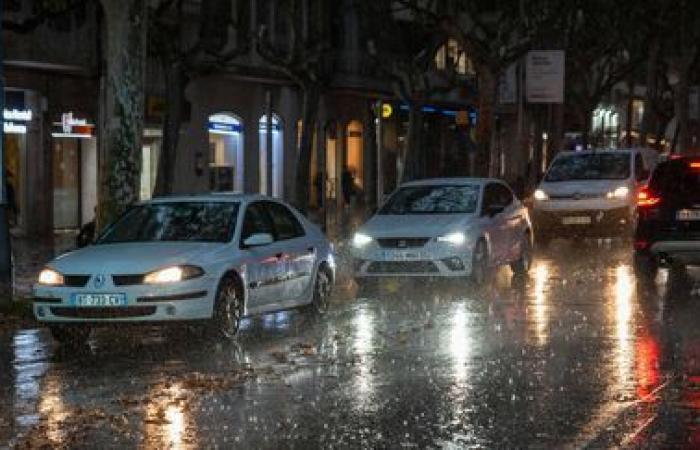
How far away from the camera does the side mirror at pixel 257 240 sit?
12.4 metres

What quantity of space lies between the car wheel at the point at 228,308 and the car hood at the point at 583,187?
14579 millimetres

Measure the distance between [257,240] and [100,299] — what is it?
1776 mm

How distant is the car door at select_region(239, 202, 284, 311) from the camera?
12547 mm

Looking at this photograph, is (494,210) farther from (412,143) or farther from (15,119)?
(412,143)

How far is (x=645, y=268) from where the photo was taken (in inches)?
650

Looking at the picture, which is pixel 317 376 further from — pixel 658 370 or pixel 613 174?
pixel 613 174

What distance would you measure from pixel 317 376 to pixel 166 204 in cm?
395

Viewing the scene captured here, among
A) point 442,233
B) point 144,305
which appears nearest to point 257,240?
point 144,305

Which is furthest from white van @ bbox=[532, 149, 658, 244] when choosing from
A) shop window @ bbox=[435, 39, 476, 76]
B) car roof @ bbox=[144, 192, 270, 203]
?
shop window @ bbox=[435, 39, 476, 76]

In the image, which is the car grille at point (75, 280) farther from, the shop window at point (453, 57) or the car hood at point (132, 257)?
the shop window at point (453, 57)

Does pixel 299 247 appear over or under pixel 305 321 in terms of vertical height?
over

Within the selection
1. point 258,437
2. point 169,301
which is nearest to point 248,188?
point 169,301

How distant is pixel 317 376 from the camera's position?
33.1ft

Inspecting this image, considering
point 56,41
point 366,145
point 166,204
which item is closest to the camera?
point 166,204
